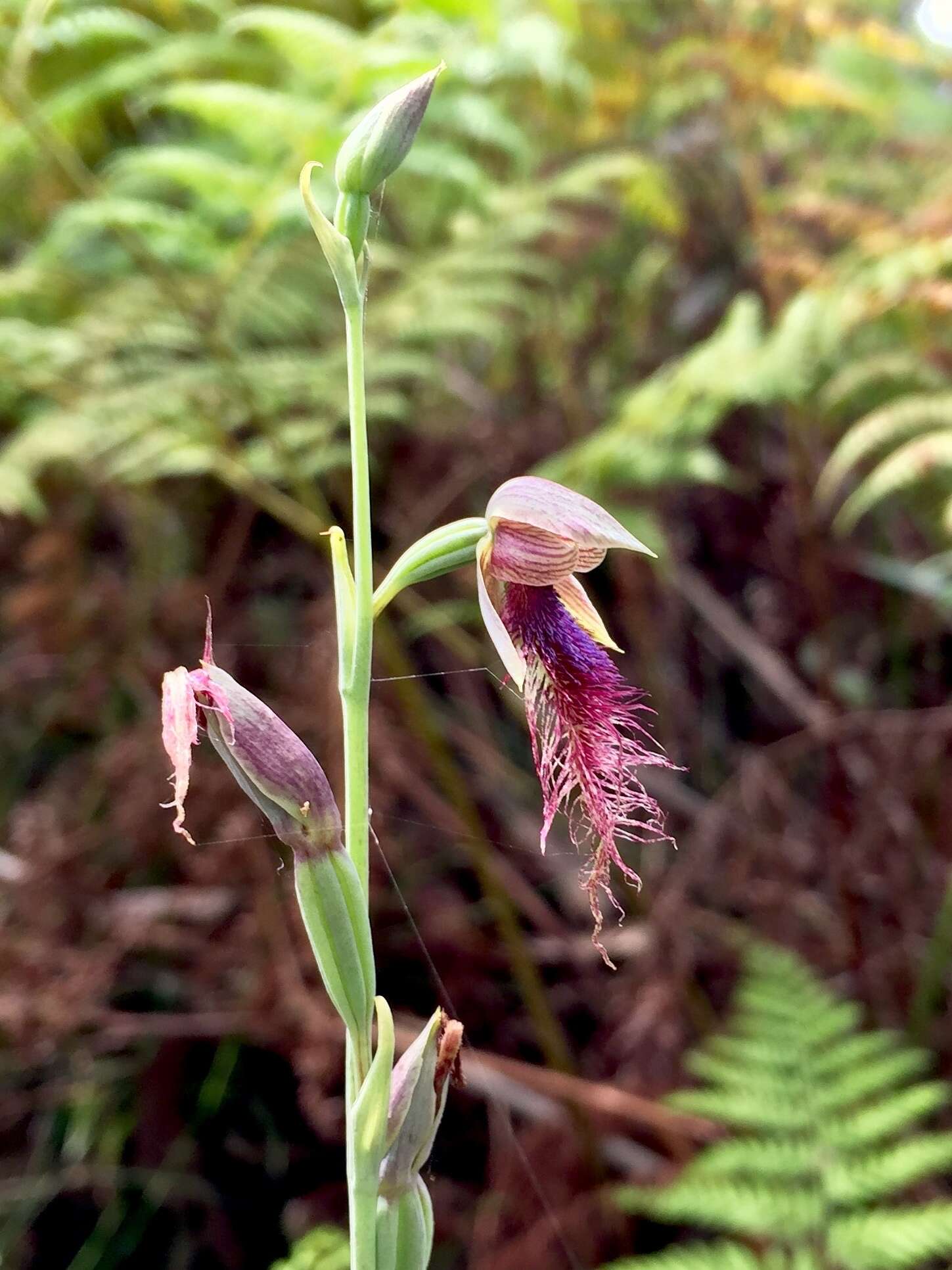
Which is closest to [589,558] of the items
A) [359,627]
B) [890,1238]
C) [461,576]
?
[359,627]

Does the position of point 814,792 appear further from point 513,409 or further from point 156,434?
point 156,434

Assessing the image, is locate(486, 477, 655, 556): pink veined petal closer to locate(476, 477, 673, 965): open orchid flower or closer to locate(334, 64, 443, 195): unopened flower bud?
locate(476, 477, 673, 965): open orchid flower


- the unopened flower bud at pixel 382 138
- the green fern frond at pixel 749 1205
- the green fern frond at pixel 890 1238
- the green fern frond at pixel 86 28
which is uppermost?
the green fern frond at pixel 86 28

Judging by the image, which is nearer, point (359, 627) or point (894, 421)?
point (359, 627)

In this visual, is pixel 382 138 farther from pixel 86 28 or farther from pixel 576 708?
pixel 86 28

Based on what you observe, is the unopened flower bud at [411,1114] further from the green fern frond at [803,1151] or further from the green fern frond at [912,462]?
the green fern frond at [912,462]

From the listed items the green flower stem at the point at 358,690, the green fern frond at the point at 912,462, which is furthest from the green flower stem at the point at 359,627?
the green fern frond at the point at 912,462
